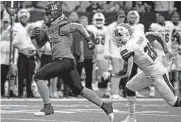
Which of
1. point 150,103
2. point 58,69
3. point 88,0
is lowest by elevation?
point 150,103

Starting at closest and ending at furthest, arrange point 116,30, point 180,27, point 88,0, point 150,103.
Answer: point 116,30 < point 150,103 < point 180,27 < point 88,0

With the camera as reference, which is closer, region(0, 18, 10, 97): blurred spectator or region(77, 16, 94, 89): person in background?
region(0, 18, 10, 97): blurred spectator

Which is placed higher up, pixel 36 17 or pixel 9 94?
pixel 36 17

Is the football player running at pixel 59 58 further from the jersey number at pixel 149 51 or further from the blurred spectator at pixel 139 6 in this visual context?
the blurred spectator at pixel 139 6

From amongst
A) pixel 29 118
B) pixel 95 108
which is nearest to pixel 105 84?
pixel 95 108

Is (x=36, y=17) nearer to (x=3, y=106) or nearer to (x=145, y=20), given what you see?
(x=145, y=20)

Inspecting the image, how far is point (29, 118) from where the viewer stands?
38.8 feet

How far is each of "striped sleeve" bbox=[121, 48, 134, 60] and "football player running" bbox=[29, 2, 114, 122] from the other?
505mm

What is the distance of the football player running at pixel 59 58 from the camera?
10.7m

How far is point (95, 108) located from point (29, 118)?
274 centimetres

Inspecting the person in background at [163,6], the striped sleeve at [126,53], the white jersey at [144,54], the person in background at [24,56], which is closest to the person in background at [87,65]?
the person in background at [24,56]

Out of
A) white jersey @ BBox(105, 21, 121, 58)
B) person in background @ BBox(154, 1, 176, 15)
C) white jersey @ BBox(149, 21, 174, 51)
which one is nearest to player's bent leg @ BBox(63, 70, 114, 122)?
white jersey @ BBox(105, 21, 121, 58)

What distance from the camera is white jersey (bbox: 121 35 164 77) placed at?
10641 millimetres

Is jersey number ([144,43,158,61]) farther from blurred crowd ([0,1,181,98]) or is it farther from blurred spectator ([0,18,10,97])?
blurred spectator ([0,18,10,97])
